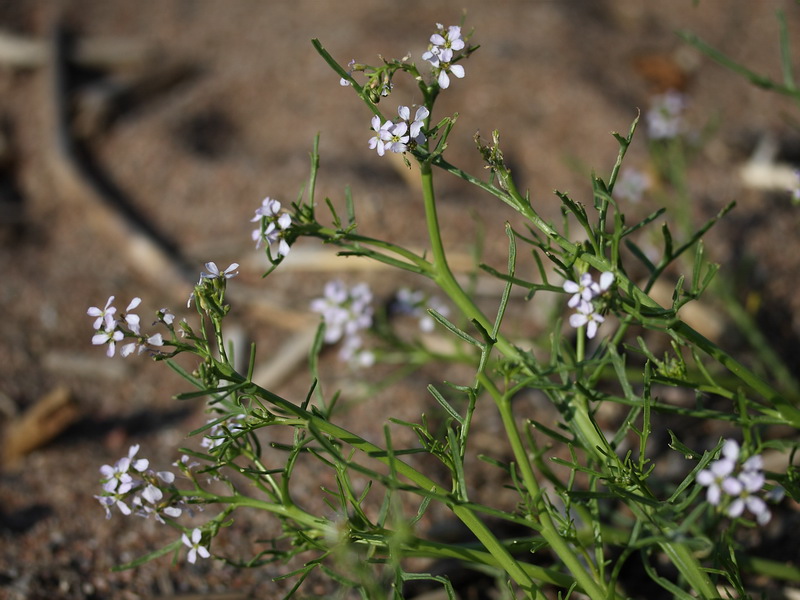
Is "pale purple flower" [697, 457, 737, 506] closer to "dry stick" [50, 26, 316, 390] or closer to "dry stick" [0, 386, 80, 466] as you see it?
"dry stick" [50, 26, 316, 390]

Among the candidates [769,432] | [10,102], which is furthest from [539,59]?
[10,102]

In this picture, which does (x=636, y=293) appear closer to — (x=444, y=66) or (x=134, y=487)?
(x=444, y=66)

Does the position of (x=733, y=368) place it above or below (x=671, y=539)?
above

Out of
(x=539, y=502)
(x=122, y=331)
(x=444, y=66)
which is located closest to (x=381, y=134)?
(x=444, y=66)

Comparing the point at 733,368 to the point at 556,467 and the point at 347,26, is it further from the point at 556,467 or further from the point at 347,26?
the point at 347,26

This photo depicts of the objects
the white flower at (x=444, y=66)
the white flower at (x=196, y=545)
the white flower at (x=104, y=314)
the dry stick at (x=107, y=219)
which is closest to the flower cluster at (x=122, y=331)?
the white flower at (x=104, y=314)
